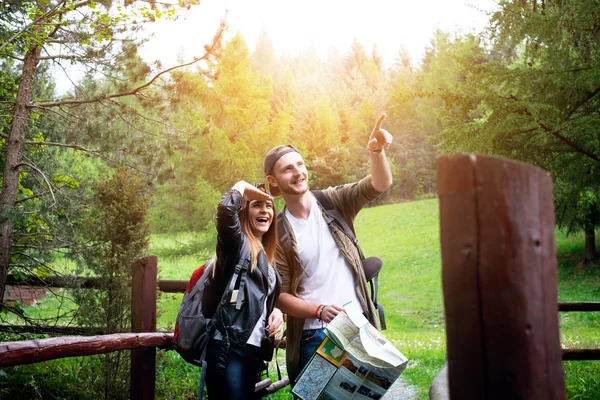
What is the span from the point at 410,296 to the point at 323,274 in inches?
591

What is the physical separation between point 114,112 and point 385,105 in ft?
83.4

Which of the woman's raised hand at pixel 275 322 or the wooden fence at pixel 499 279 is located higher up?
the wooden fence at pixel 499 279

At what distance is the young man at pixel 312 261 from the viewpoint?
9.27 feet

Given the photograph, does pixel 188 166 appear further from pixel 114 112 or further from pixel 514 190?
pixel 514 190

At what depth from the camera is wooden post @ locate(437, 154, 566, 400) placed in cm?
122

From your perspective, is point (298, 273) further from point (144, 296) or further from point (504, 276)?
point (504, 276)

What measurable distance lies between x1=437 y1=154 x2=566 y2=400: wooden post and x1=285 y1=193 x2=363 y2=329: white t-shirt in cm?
157

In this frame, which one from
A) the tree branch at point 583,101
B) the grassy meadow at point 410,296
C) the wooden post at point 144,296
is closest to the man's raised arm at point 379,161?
the wooden post at point 144,296

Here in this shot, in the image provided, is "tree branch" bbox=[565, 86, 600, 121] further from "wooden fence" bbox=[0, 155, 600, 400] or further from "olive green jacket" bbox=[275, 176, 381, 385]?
"wooden fence" bbox=[0, 155, 600, 400]

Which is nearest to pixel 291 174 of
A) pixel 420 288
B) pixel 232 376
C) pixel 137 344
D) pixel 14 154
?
pixel 232 376

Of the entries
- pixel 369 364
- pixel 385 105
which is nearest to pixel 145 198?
pixel 369 364

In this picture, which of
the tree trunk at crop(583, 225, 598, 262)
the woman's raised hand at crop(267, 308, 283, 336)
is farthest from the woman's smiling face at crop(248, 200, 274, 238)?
the tree trunk at crop(583, 225, 598, 262)

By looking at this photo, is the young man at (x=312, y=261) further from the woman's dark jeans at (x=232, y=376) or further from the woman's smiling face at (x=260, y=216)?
the woman's dark jeans at (x=232, y=376)

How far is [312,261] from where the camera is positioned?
287cm
